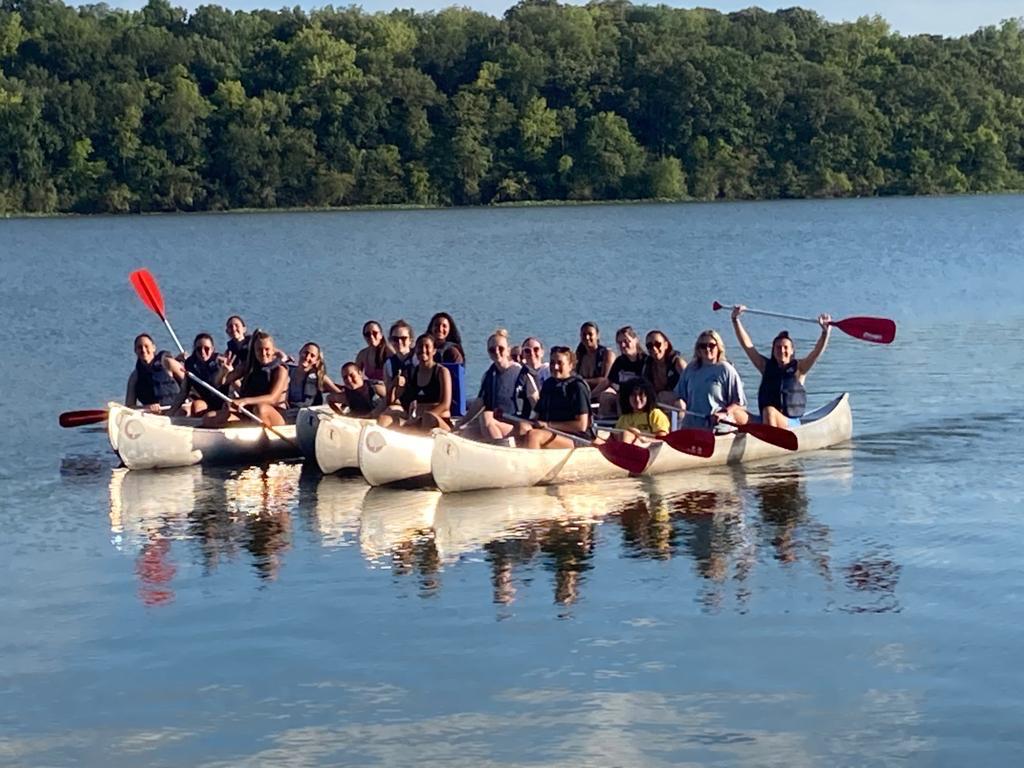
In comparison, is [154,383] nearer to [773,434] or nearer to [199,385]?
[199,385]

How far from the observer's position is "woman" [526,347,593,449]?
1456 cm

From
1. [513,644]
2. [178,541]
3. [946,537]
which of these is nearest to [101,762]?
[513,644]

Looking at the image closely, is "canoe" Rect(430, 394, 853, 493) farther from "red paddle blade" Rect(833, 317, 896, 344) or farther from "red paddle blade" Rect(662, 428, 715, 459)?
"red paddle blade" Rect(833, 317, 896, 344)

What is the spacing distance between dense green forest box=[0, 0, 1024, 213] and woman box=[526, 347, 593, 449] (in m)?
71.1

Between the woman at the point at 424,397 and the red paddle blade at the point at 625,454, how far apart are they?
135 cm

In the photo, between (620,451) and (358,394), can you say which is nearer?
(620,451)

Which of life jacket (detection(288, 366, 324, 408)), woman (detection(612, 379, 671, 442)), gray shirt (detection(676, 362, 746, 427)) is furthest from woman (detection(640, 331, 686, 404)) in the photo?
life jacket (detection(288, 366, 324, 408))

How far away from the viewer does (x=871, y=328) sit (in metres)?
17.2

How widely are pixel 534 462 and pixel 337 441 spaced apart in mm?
1786

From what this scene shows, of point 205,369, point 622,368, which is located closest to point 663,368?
point 622,368

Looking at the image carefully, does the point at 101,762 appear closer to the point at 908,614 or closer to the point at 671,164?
the point at 908,614

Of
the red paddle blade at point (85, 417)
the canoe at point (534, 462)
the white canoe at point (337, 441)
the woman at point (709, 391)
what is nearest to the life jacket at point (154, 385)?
the red paddle blade at point (85, 417)

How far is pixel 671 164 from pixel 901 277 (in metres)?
51.1

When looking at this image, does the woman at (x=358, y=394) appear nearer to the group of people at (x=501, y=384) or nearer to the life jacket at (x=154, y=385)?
the group of people at (x=501, y=384)
